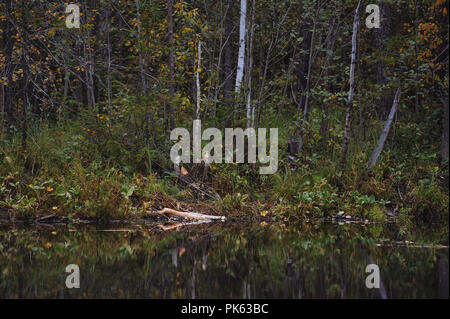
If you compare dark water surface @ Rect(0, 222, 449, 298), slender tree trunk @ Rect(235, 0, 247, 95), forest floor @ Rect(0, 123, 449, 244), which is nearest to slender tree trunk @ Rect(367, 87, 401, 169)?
forest floor @ Rect(0, 123, 449, 244)

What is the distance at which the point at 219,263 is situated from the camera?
614cm

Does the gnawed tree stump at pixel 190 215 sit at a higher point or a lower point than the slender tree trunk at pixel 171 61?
lower

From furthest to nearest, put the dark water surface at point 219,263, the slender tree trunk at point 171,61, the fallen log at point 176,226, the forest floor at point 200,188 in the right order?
the slender tree trunk at point 171,61 < the forest floor at point 200,188 < the fallen log at point 176,226 < the dark water surface at point 219,263

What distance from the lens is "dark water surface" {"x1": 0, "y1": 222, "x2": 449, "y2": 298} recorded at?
16.4 ft

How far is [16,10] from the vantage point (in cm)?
1034

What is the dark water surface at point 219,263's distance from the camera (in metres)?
4.99

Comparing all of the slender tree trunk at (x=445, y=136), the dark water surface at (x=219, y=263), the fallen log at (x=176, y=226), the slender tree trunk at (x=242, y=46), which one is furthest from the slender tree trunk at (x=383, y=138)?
the fallen log at (x=176, y=226)

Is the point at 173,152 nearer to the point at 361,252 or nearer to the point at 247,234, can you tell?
the point at 247,234

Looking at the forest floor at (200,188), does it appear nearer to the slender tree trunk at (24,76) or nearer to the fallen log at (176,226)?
the slender tree trunk at (24,76)

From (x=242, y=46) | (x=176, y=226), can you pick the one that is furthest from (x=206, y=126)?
(x=176, y=226)

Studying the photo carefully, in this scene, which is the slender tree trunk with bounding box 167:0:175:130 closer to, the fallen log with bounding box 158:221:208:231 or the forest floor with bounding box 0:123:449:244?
the forest floor with bounding box 0:123:449:244

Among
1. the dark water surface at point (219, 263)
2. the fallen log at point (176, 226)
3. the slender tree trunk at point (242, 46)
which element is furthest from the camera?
the slender tree trunk at point (242, 46)

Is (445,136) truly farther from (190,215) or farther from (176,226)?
(176,226)
